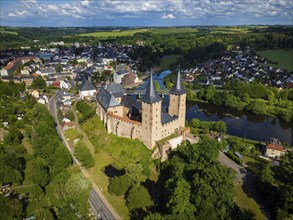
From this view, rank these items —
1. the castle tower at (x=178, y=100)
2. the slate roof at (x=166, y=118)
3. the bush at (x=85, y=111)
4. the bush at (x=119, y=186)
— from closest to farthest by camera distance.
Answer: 1. the bush at (x=119, y=186)
2. the slate roof at (x=166, y=118)
3. the castle tower at (x=178, y=100)
4. the bush at (x=85, y=111)

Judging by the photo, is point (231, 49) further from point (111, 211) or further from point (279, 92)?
point (111, 211)

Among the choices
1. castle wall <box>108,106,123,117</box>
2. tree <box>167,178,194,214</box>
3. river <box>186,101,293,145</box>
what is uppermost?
castle wall <box>108,106,123,117</box>

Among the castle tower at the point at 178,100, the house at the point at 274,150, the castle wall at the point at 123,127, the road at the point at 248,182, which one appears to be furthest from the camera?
the castle tower at the point at 178,100

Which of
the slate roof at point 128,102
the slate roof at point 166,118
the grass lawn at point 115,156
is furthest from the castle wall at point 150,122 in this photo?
the slate roof at point 128,102

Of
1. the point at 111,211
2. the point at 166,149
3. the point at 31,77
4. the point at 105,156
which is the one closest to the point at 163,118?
the point at 166,149

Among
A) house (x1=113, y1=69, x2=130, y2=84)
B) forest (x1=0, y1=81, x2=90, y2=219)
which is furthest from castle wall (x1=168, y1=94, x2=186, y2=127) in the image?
house (x1=113, y1=69, x2=130, y2=84)

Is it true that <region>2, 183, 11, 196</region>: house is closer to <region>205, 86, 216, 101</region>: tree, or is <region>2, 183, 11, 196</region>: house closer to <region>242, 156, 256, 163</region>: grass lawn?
<region>242, 156, 256, 163</region>: grass lawn

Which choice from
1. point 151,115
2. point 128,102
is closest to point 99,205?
point 151,115

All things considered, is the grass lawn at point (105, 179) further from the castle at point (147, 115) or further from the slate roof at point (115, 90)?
the slate roof at point (115, 90)
